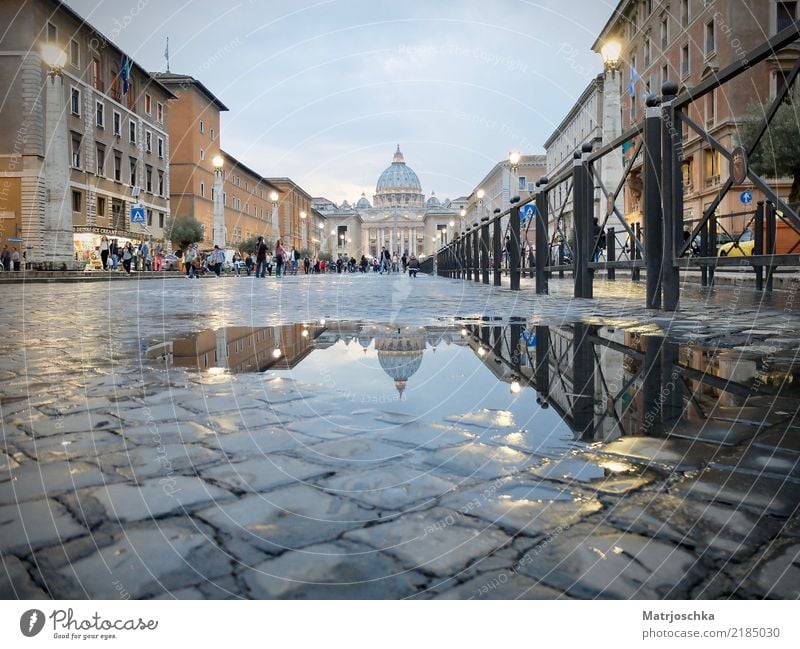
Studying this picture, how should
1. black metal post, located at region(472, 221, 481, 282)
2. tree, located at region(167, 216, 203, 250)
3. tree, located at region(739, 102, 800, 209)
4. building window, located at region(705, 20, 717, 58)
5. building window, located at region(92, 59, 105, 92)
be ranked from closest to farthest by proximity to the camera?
black metal post, located at region(472, 221, 481, 282) → tree, located at region(739, 102, 800, 209) → building window, located at region(705, 20, 717, 58) → building window, located at region(92, 59, 105, 92) → tree, located at region(167, 216, 203, 250)

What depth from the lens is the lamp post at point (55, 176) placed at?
2844cm

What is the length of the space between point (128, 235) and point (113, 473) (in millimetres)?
38254

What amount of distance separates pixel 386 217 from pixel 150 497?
125 m

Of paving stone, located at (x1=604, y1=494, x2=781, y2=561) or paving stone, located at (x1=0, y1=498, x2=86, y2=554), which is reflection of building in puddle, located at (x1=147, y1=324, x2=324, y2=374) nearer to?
paving stone, located at (x1=0, y1=498, x2=86, y2=554)

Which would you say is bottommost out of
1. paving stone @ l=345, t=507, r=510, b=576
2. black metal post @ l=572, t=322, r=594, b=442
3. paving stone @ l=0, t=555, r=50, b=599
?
paving stone @ l=0, t=555, r=50, b=599

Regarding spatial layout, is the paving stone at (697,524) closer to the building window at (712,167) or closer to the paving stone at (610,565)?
the paving stone at (610,565)

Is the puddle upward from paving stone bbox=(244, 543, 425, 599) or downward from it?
upward

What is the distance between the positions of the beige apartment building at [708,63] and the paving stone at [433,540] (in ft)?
69.5

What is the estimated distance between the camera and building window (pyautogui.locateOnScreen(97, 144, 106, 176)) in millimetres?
35844

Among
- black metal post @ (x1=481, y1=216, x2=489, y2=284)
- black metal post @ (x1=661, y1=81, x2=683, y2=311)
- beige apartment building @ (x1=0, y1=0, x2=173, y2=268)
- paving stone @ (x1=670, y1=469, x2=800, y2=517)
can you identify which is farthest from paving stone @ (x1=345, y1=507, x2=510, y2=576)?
beige apartment building @ (x1=0, y1=0, x2=173, y2=268)

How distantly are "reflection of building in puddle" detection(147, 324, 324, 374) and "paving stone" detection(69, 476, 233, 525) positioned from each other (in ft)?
5.61

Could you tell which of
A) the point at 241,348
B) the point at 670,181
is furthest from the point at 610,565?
the point at 670,181

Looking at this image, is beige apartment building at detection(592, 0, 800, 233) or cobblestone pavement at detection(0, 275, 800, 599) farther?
beige apartment building at detection(592, 0, 800, 233)
